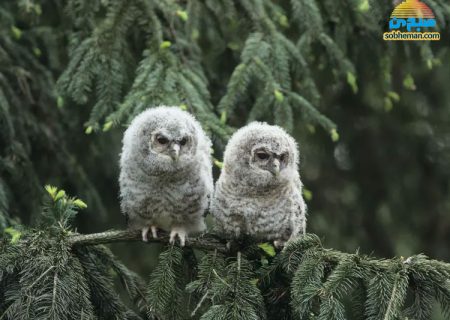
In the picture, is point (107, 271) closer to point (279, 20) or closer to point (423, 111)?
point (279, 20)

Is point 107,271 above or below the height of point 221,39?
below

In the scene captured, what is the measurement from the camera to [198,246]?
3.12 m

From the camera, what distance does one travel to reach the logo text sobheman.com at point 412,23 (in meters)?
4.08

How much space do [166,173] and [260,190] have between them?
18.0 inches

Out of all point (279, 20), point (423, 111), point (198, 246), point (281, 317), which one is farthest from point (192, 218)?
Answer: point (423, 111)

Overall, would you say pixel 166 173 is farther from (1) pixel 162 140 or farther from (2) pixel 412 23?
(2) pixel 412 23

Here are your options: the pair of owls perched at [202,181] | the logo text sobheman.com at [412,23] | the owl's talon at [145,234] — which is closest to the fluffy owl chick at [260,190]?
the pair of owls perched at [202,181]

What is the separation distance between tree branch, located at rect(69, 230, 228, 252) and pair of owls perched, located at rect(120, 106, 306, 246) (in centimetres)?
6

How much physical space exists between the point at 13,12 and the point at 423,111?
356 cm

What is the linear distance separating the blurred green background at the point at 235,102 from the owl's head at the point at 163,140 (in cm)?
24

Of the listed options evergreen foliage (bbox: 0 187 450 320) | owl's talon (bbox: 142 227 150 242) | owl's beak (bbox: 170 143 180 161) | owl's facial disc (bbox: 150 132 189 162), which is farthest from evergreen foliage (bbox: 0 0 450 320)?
owl's beak (bbox: 170 143 180 161)

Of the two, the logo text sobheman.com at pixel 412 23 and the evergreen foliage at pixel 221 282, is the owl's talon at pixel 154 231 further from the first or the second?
the logo text sobheman.com at pixel 412 23

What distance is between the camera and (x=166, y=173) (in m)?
3.38

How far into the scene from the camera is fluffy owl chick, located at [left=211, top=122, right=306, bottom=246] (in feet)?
10.9
